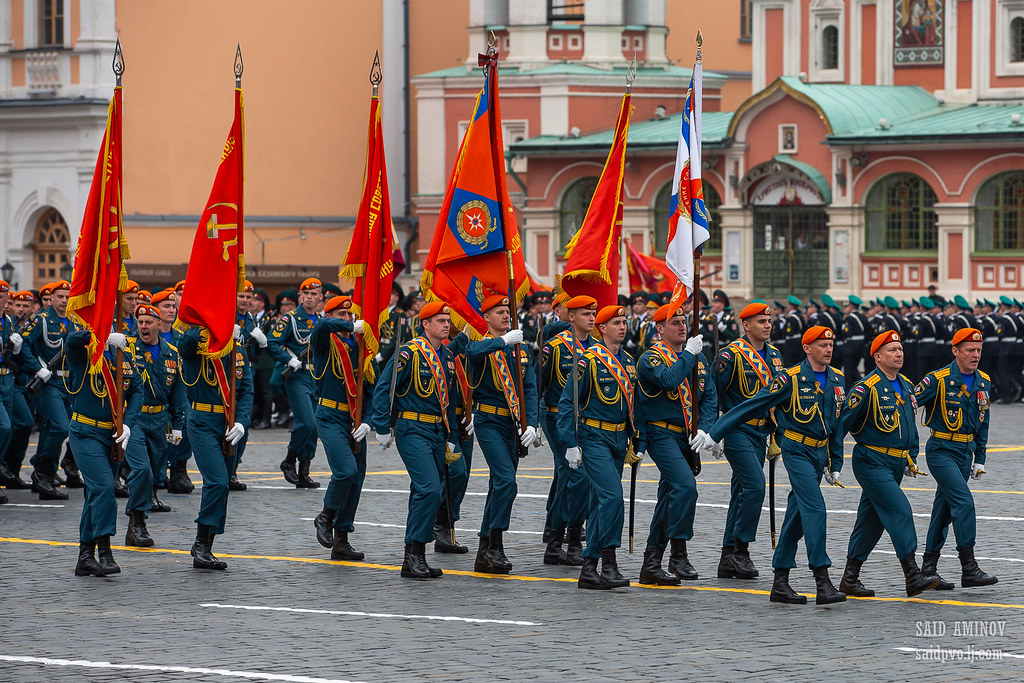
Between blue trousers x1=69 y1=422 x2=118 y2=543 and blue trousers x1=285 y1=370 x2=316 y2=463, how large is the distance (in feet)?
15.1

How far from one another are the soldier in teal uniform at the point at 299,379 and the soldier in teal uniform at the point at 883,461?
6.79 meters

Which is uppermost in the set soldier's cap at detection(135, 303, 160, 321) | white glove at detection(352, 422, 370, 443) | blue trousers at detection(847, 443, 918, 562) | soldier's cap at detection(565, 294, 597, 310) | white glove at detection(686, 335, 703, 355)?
soldier's cap at detection(565, 294, 597, 310)

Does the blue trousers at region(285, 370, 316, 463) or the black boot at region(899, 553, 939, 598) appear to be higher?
the blue trousers at region(285, 370, 316, 463)

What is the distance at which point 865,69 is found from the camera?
4206 centimetres

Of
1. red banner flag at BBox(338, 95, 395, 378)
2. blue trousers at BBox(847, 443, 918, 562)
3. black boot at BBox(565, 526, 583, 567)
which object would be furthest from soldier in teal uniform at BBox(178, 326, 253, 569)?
blue trousers at BBox(847, 443, 918, 562)

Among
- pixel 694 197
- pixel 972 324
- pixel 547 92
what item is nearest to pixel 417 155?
pixel 547 92

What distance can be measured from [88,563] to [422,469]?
2.55 m

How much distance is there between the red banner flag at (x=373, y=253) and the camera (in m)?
15.1

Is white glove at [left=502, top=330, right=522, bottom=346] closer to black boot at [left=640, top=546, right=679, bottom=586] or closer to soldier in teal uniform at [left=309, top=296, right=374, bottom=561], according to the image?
soldier in teal uniform at [left=309, top=296, right=374, bottom=561]

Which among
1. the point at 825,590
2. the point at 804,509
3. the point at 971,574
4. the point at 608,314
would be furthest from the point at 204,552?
the point at 971,574

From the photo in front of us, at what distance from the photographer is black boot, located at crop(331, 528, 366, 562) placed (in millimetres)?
14445

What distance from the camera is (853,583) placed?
12.7m

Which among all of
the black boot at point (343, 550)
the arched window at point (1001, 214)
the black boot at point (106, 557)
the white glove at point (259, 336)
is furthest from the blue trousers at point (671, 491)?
the arched window at point (1001, 214)

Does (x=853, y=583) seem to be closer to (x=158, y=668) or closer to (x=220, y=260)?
(x=158, y=668)
